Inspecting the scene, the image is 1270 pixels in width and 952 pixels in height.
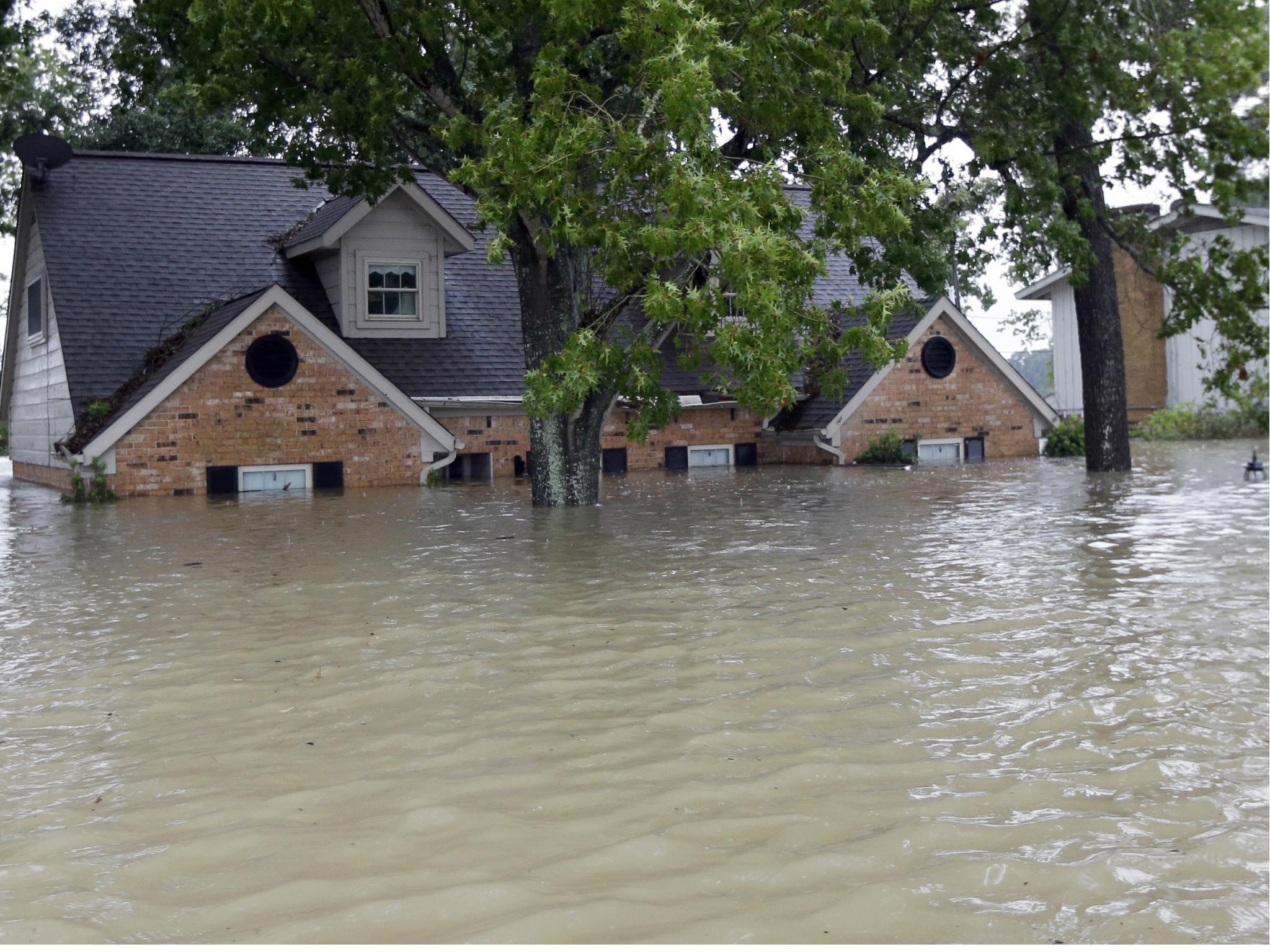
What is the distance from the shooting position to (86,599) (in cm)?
944

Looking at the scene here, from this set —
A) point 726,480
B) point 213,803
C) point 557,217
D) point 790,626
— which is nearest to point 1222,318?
point 726,480

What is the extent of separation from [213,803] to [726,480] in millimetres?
17310

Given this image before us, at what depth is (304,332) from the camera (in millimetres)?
20469

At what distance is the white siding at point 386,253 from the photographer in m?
22.8

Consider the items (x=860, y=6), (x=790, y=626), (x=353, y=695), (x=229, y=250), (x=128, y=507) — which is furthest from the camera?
(x=229, y=250)

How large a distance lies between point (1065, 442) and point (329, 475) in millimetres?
16839

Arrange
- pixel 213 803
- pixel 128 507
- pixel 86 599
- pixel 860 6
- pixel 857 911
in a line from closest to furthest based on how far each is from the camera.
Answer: pixel 857 911 → pixel 213 803 → pixel 86 599 → pixel 860 6 → pixel 128 507

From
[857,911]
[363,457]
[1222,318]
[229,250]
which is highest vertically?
[229,250]

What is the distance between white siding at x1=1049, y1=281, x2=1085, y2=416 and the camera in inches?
1485

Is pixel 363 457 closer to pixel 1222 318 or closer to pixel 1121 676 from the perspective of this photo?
pixel 1222 318

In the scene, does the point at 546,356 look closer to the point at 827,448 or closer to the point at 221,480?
the point at 221,480

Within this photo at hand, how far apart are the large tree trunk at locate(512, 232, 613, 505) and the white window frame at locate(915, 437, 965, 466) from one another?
1180 cm

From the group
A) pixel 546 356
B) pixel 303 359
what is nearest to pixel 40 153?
pixel 303 359

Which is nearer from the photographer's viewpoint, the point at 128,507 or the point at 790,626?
the point at 790,626
